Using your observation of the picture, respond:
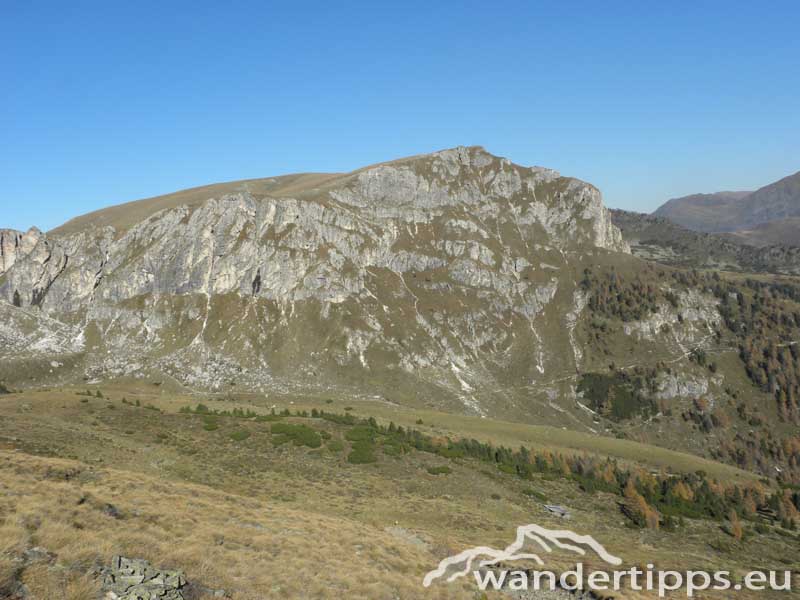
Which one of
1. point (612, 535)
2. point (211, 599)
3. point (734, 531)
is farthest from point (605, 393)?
point (211, 599)

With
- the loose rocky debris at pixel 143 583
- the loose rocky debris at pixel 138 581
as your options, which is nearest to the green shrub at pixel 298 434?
the loose rocky debris at pixel 143 583

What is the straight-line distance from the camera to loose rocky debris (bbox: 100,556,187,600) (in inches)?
650

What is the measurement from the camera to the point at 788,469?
166125 millimetres

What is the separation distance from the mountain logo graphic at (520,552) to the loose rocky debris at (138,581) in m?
14.2

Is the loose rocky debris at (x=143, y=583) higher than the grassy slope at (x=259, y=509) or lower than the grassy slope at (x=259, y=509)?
higher

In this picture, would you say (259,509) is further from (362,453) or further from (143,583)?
(362,453)

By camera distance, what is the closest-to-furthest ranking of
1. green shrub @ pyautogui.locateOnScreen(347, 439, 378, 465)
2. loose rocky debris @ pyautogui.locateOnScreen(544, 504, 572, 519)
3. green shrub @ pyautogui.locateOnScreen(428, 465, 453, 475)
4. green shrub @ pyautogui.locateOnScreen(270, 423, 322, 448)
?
loose rocky debris @ pyautogui.locateOnScreen(544, 504, 572, 519) → green shrub @ pyautogui.locateOnScreen(428, 465, 453, 475) → green shrub @ pyautogui.locateOnScreen(347, 439, 378, 465) → green shrub @ pyautogui.locateOnScreen(270, 423, 322, 448)

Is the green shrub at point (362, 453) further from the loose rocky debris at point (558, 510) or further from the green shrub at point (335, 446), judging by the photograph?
the loose rocky debris at point (558, 510)

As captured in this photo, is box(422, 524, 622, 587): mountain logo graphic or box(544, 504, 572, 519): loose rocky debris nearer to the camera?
box(422, 524, 622, 587): mountain logo graphic

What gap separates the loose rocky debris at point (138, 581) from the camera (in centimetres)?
1652

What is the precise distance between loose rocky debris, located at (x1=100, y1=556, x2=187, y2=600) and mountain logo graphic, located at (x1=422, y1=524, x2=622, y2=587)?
46.5 ft

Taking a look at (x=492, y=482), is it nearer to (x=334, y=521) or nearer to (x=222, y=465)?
(x=334, y=521)

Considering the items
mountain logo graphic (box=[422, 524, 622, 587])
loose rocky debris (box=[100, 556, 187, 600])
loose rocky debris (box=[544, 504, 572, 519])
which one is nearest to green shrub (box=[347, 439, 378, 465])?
mountain logo graphic (box=[422, 524, 622, 587])

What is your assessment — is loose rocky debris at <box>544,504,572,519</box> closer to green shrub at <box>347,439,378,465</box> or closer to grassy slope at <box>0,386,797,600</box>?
grassy slope at <box>0,386,797,600</box>
